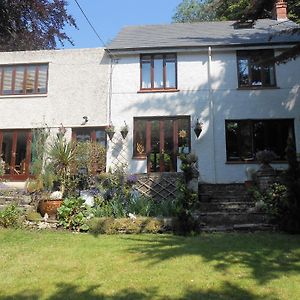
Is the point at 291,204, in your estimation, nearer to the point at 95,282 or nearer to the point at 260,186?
the point at 260,186

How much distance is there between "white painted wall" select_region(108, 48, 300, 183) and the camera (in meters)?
16.7

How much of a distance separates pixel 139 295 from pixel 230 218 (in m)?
6.23

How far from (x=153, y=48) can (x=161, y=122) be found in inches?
130

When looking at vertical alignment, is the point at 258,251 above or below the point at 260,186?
below

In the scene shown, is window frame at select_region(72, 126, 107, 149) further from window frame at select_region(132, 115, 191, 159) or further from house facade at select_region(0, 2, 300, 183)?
window frame at select_region(132, 115, 191, 159)

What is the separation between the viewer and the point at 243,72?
57.5 feet

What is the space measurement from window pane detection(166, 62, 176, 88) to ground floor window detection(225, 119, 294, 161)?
9.66 ft

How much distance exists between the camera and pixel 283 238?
31.6ft

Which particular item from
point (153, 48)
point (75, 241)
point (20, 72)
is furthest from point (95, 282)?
point (20, 72)

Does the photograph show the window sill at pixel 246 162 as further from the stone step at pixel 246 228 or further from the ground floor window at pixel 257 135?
the stone step at pixel 246 228

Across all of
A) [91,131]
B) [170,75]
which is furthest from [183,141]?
[91,131]

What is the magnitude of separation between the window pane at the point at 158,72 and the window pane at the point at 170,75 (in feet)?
0.88

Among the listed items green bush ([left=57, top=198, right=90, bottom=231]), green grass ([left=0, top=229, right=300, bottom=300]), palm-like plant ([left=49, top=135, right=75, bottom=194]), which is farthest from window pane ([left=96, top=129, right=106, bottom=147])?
green grass ([left=0, top=229, right=300, bottom=300])

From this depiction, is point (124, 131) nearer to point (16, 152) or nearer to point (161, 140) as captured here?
point (161, 140)
